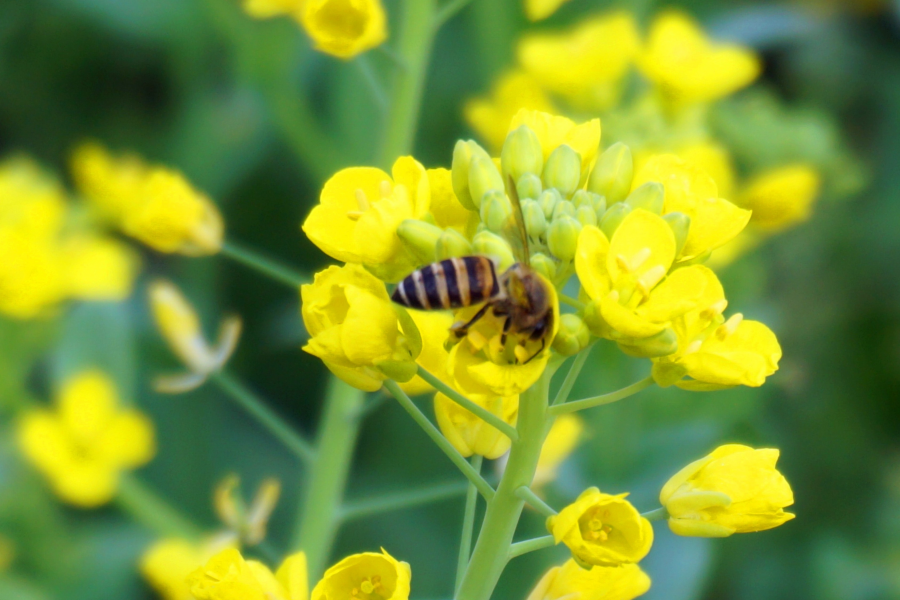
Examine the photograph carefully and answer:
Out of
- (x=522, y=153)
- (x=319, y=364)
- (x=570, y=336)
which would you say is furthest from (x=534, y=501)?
(x=319, y=364)

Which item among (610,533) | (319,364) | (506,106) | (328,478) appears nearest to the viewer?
(610,533)

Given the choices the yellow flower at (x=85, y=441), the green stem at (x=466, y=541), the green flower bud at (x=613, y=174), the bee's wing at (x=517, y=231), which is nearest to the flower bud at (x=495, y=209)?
the bee's wing at (x=517, y=231)

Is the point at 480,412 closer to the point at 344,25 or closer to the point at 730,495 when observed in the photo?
the point at 730,495

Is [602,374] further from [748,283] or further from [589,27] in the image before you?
[589,27]

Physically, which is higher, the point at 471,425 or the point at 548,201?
the point at 548,201

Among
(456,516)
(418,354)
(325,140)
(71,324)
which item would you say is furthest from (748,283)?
(71,324)

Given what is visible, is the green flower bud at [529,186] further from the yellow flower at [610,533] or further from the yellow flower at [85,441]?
the yellow flower at [85,441]
